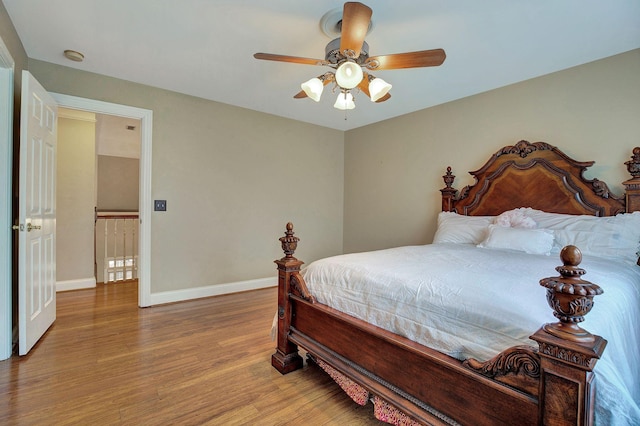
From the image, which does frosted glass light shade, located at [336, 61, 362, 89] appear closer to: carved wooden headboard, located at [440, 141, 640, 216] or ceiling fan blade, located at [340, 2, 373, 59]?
ceiling fan blade, located at [340, 2, 373, 59]

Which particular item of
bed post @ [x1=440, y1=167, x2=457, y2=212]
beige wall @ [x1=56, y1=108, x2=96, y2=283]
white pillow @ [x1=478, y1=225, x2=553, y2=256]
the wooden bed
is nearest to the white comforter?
the wooden bed

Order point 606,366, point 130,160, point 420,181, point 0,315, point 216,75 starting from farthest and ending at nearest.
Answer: point 130,160
point 420,181
point 216,75
point 0,315
point 606,366

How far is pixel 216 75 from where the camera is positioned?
9.76 ft

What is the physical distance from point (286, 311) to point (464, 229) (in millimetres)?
1980

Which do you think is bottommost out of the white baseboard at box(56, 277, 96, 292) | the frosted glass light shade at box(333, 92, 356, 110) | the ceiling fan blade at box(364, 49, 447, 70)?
the white baseboard at box(56, 277, 96, 292)

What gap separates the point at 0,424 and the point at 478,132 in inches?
171

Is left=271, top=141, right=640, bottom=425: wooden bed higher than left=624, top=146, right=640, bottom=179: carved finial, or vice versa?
left=624, top=146, right=640, bottom=179: carved finial

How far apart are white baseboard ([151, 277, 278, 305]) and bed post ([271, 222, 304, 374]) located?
1.90m

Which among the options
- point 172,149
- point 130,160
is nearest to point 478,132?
point 172,149

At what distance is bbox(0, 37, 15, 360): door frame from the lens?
2.07 metres

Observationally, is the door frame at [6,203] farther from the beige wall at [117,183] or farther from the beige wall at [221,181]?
the beige wall at [117,183]

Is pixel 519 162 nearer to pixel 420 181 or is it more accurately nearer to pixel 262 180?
pixel 420 181

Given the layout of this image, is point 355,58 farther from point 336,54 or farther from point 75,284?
point 75,284

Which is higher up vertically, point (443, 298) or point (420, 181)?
point (420, 181)
